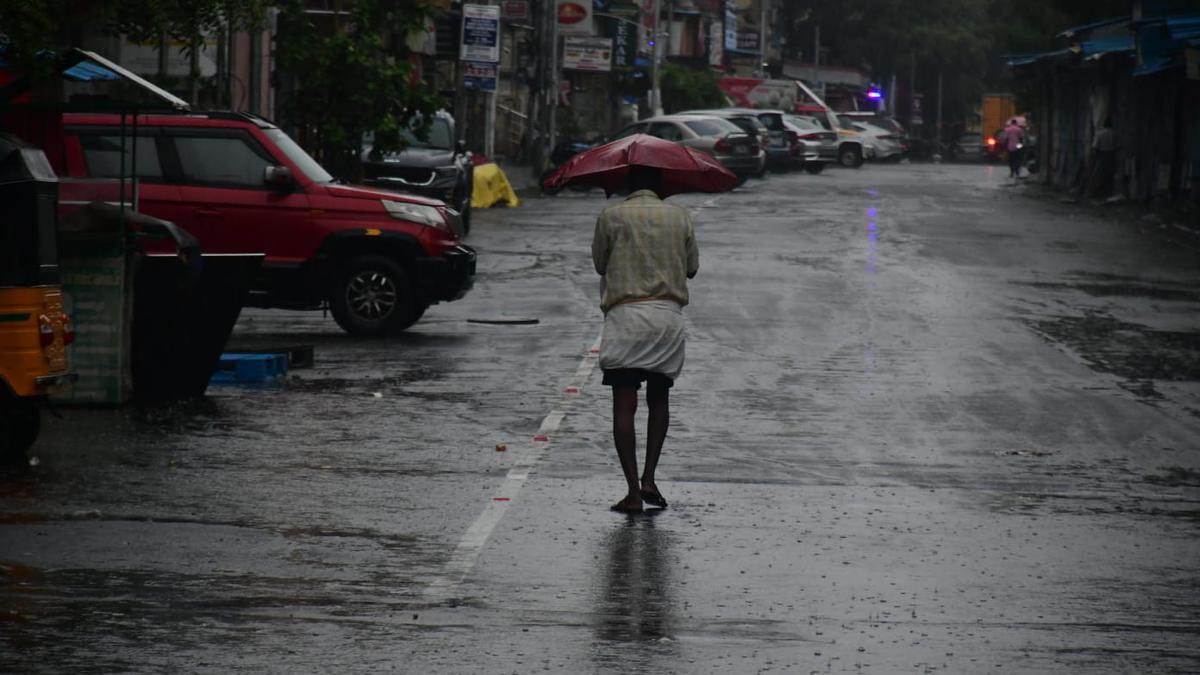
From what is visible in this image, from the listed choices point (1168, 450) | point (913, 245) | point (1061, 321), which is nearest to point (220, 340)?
point (1168, 450)

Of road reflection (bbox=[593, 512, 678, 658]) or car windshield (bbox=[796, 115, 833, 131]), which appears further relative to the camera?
car windshield (bbox=[796, 115, 833, 131])

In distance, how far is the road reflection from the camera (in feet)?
23.2

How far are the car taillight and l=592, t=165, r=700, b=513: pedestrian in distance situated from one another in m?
3.11

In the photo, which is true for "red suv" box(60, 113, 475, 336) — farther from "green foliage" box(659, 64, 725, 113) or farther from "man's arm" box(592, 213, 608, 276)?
"green foliage" box(659, 64, 725, 113)

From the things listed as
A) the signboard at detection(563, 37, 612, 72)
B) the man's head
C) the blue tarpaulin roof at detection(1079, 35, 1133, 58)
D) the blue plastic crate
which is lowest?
the blue plastic crate

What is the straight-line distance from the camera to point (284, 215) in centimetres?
1812

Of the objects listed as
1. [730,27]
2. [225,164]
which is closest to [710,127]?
[225,164]

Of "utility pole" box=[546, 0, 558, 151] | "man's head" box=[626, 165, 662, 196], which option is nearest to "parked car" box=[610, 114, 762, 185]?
"utility pole" box=[546, 0, 558, 151]

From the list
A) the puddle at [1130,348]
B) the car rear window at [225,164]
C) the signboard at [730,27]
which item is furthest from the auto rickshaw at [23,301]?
the signboard at [730,27]

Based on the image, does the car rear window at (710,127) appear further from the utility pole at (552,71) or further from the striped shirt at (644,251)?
the striped shirt at (644,251)

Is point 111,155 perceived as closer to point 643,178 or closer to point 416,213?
point 416,213

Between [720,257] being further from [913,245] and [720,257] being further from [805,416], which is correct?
[805,416]

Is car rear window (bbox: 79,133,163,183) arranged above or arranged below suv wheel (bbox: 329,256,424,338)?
above

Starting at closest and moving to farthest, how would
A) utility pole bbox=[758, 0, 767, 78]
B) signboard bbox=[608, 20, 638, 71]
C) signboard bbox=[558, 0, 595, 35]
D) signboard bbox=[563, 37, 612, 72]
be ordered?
signboard bbox=[558, 0, 595, 35]
signboard bbox=[563, 37, 612, 72]
signboard bbox=[608, 20, 638, 71]
utility pole bbox=[758, 0, 767, 78]
